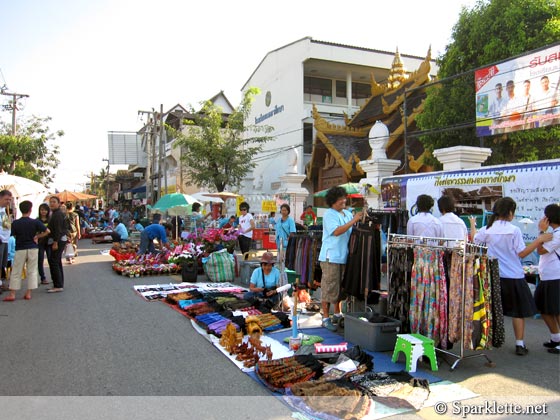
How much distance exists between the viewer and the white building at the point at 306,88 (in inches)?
1067

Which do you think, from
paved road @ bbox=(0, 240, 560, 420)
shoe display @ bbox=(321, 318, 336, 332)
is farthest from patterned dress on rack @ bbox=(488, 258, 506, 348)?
shoe display @ bbox=(321, 318, 336, 332)

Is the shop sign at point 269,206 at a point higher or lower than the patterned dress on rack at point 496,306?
higher

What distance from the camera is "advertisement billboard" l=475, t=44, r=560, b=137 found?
9.91 meters

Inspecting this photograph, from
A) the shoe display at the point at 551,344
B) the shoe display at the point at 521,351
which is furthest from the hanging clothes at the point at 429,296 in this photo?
the shoe display at the point at 551,344

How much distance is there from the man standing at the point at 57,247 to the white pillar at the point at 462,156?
26.2 feet

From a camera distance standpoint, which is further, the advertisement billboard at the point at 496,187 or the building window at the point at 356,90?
the building window at the point at 356,90

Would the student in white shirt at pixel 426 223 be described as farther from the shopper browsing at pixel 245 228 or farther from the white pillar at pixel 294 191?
the white pillar at pixel 294 191

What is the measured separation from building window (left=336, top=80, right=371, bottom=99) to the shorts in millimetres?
24847

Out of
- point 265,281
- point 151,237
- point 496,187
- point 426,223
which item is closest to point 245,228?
point 151,237

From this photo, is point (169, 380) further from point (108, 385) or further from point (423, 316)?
point (423, 316)

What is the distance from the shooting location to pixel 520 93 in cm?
1049

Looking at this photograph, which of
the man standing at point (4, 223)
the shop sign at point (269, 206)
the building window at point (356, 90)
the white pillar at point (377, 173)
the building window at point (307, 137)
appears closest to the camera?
the man standing at point (4, 223)

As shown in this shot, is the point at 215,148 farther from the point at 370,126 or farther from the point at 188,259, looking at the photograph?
the point at 188,259

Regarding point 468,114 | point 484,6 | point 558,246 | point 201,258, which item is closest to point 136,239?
point 201,258
